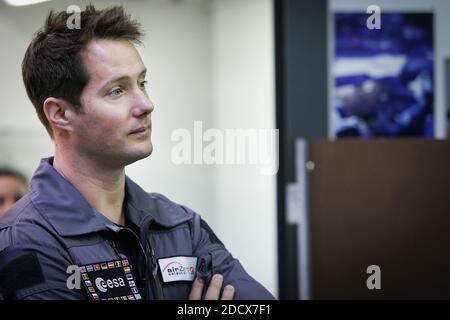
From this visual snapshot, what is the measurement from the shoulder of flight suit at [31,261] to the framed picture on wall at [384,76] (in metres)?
1.34

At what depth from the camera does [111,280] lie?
1.15m

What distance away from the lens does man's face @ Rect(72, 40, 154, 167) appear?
3.80 ft

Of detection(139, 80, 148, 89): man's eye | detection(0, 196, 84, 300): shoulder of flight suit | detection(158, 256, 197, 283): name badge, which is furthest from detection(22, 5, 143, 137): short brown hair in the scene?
detection(158, 256, 197, 283): name badge

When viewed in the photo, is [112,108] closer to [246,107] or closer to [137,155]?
[137,155]

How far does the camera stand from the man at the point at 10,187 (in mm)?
1307

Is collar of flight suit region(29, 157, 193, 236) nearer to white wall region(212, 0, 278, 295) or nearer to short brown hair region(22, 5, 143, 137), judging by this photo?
short brown hair region(22, 5, 143, 137)

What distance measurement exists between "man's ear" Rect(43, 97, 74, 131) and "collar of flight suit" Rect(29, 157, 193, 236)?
0.09 m

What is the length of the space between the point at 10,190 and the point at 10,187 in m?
0.01

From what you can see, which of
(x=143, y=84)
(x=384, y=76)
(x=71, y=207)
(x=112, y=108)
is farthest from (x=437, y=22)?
(x=71, y=207)

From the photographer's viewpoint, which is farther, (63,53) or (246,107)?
(246,107)

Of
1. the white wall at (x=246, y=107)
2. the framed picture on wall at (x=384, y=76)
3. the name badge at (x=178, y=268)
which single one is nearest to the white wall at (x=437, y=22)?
the framed picture on wall at (x=384, y=76)

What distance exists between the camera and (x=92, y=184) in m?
1.20

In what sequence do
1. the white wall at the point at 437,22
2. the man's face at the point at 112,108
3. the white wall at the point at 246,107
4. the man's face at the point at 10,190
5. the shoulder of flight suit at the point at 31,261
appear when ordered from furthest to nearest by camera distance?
the white wall at the point at 437,22 → the white wall at the point at 246,107 → the man's face at the point at 10,190 → the man's face at the point at 112,108 → the shoulder of flight suit at the point at 31,261

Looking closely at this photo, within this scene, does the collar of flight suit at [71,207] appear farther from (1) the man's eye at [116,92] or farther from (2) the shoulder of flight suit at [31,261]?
(1) the man's eye at [116,92]
